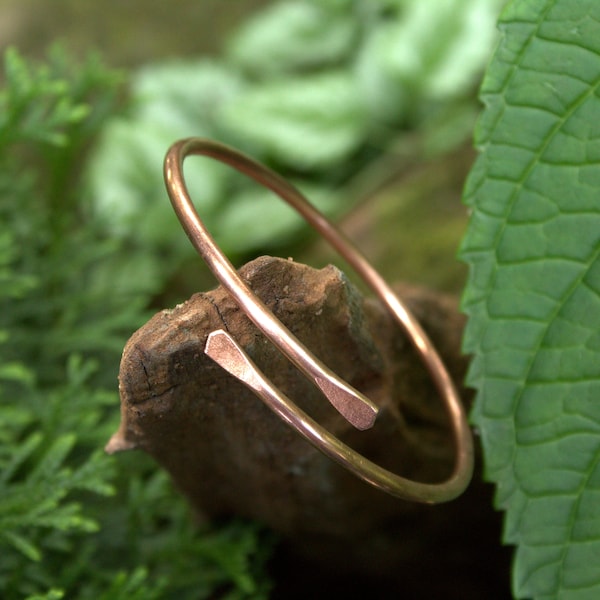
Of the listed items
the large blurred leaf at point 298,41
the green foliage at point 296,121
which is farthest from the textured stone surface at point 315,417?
the large blurred leaf at point 298,41

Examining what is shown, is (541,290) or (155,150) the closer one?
(541,290)

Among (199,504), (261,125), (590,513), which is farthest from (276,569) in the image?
(261,125)

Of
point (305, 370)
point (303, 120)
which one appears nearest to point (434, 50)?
point (303, 120)

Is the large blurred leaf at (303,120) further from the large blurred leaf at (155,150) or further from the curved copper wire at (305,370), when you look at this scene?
the curved copper wire at (305,370)

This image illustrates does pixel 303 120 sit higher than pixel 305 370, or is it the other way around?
pixel 305 370

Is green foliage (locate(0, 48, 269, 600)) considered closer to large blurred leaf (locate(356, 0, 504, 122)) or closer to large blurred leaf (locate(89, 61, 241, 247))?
large blurred leaf (locate(89, 61, 241, 247))

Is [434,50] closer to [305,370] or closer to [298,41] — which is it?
[298,41]

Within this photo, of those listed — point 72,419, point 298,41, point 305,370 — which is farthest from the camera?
point 298,41
